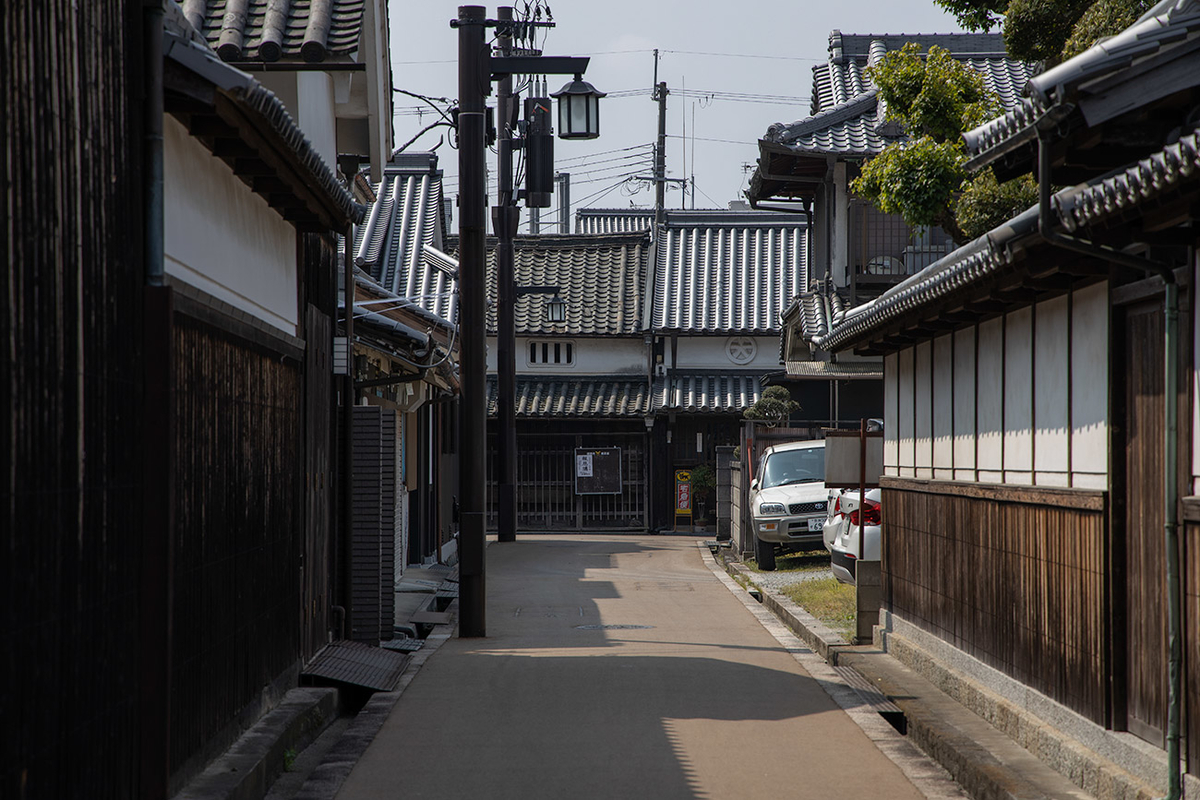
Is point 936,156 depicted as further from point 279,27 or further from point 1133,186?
point 1133,186

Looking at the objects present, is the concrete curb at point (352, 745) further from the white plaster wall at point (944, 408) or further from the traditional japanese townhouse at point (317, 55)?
the white plaster wall at point (944, 408)

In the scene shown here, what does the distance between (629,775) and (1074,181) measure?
451 cm

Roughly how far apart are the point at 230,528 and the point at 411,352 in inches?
310

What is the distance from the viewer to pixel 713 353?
36750mm

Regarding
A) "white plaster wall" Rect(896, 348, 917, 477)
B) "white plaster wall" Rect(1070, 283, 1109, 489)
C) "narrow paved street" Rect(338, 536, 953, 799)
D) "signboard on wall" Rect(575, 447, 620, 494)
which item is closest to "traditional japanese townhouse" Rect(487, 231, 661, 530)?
"signboard on wall" Rect(575, 447, 620, 494)

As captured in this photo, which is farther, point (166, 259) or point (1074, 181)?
point (1074, 181)

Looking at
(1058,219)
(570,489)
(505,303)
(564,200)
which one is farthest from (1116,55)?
(564,200)

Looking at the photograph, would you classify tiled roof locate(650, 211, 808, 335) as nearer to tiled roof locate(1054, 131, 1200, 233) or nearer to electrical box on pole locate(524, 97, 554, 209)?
electrical box on pole locate(524, 97, 554, 209)

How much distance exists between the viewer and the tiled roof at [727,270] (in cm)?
3672

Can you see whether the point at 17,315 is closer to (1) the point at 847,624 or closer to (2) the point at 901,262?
(1) the point at 847,624

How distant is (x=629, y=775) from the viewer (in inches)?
316

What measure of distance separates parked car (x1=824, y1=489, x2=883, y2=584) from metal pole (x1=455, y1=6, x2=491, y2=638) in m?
4.55

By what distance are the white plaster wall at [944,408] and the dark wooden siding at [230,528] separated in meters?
5.56

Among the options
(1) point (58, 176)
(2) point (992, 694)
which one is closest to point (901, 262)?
(2) point (992, 694)
